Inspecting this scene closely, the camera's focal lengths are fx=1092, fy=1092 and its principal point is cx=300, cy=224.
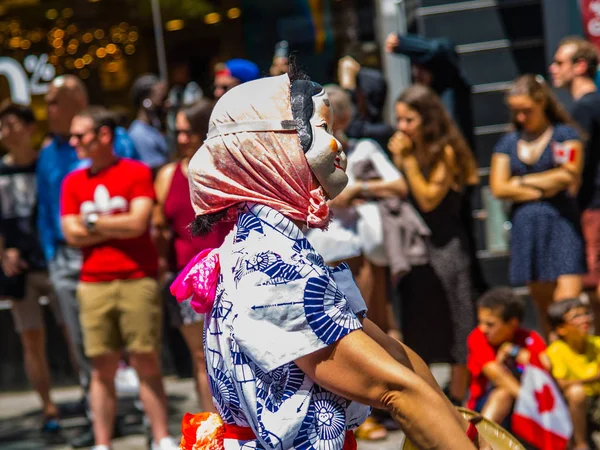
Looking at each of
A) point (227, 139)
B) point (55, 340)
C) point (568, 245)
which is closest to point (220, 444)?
point (227, 139)

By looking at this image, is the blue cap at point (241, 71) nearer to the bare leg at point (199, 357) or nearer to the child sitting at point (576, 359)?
the bare leg at point (199, 357)

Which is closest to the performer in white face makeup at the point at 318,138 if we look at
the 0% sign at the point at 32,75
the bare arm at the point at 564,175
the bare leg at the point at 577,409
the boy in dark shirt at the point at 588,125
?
the bare leg at the point at 577,409

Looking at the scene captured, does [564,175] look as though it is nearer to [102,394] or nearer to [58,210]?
[102,394]

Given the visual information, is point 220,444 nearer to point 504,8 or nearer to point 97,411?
point 97,411

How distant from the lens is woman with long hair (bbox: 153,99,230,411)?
5699 mm

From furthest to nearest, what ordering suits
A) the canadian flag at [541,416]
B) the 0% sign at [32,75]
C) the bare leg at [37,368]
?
the 0% sign at [32,75] < the bare leg at [37,368] < the canadian flag at [541,416]

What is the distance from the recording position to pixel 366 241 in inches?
234

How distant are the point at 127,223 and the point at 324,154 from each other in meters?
3.51

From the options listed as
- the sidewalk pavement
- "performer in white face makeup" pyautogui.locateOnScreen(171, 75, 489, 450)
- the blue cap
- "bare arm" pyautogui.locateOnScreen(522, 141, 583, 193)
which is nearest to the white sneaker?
the sidewalk pavement

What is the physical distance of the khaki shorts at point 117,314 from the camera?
19.1ft

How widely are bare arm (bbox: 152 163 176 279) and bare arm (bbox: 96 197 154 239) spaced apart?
0.59ft

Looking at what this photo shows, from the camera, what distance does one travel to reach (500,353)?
5.38m

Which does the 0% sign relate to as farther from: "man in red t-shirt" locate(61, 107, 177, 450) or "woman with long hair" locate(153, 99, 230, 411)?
"woman with long hair" locate(153, 99, 230, 411)


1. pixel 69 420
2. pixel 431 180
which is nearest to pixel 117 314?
pixel 69 420
